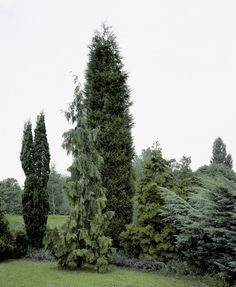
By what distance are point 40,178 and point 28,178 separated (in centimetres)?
54

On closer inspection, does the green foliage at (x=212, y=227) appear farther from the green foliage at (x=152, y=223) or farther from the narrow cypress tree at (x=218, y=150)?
the narrow cypress tree at (x=218, y=150)

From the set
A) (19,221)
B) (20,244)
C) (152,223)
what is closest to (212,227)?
(152,223)

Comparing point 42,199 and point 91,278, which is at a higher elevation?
point 42,199

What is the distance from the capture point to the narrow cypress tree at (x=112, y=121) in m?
15.1

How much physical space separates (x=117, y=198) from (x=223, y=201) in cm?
563

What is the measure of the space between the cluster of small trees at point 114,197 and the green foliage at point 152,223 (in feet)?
0.11

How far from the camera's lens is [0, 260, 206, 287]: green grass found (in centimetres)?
972

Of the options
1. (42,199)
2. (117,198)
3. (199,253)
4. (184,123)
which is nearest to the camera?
(199,253)

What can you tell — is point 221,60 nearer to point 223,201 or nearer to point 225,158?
point 223,201

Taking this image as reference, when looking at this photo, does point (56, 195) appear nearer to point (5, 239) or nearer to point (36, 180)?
point (36, 180)

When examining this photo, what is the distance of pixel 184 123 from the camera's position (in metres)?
16.1

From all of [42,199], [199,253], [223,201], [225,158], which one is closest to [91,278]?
[199,253]

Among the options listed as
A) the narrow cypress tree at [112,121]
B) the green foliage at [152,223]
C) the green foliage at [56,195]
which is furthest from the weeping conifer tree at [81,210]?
the green foliage at [56,195]

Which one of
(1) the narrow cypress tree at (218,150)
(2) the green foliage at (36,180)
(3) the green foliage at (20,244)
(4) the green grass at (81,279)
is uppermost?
(1) the narrow cypress tree at (218,150)
